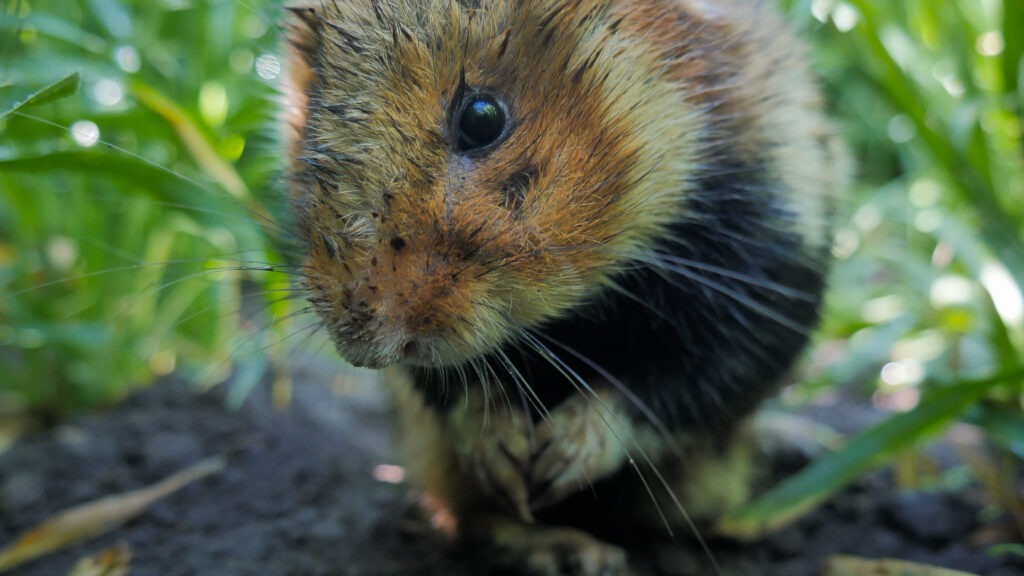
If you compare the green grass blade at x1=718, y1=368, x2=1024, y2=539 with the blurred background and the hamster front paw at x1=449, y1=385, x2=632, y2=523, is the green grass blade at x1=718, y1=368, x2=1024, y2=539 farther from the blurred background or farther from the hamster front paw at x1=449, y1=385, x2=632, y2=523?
the hamster front paw at x1=449, y1=385, x2=632, y2=523

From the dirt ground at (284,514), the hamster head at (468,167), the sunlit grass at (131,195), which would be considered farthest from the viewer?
the sunlit grass at (131,195)

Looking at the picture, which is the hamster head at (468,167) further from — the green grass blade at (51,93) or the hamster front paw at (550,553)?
the hamster front paw at (550,553)

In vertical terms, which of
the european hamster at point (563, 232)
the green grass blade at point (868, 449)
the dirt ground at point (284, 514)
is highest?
the european hamster at point (563, 232)

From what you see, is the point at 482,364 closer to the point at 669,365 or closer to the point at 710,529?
the point at 669,365

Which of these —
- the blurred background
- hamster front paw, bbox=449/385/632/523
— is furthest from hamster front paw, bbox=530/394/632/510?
the blurred background

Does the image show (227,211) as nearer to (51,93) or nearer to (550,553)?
(51,93)

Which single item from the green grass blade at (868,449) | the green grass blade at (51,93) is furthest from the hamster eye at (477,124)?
the green grass blade at (868,449)

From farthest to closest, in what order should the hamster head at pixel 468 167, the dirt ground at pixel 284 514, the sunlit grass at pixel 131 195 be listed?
the sunlit grass at pixel 131 195 < the dirt ground at pixel 284 514 < the hamster head at pixel 468 167
